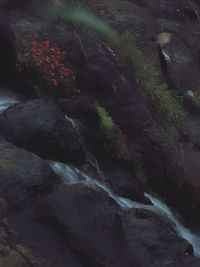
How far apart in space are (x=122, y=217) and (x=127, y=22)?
7.35 metres

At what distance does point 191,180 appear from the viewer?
33.6 ft

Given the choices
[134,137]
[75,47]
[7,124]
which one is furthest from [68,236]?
[75,47]

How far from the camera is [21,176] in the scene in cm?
666

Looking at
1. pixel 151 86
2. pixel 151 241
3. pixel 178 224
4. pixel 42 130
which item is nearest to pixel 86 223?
pixel 151 241

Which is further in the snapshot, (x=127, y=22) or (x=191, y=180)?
(x=127, y=22)

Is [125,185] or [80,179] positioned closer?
[80,179]

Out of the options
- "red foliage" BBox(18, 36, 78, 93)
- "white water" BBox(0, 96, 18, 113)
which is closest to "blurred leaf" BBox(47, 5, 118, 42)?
"red foliage" BBox(18, 36, 78, 93)

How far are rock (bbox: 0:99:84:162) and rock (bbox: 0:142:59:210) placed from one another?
49 cm

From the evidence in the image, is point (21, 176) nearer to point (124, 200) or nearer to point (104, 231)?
point (104, 231)

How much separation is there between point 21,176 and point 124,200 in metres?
2.33

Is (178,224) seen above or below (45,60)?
below

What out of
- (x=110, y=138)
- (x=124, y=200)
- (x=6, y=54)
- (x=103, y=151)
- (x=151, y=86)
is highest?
(x=6, y=54)

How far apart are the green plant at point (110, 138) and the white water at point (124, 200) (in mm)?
981

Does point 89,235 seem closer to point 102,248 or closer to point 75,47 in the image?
point 102,248
